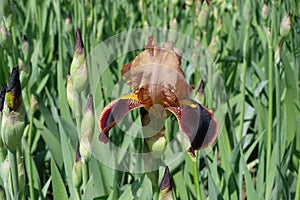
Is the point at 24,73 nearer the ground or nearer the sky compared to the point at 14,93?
nearer the sky

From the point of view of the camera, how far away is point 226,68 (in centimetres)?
244

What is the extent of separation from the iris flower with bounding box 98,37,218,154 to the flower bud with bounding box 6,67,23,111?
0.14 m

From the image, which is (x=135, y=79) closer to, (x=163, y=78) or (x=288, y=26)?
(x=163, y=78)

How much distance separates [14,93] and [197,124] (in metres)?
0.28

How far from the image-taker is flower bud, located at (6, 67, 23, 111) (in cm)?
72

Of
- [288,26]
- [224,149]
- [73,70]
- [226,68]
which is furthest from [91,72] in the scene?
[226,68]

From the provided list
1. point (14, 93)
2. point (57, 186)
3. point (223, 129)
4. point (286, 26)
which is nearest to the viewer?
point (14, 93)

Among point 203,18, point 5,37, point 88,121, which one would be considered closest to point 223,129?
point 203,18

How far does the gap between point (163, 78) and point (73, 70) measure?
164mm

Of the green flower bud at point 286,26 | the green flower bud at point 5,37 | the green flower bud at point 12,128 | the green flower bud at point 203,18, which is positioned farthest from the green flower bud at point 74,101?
the green flower bud at point 203,18

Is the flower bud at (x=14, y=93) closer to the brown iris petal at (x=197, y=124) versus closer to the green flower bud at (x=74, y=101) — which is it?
the green flower bud at (x=74, y=101)

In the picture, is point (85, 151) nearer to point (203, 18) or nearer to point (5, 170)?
point (5, 170)

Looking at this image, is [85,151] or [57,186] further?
[57,186]

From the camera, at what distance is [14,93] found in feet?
2.38
